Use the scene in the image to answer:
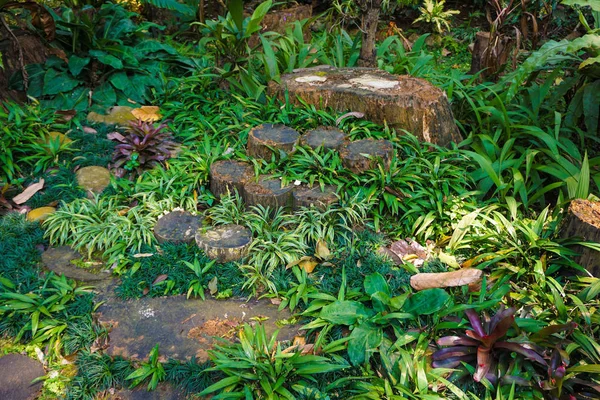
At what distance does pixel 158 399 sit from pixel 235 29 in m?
3.66

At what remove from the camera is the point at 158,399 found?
8.43 ft

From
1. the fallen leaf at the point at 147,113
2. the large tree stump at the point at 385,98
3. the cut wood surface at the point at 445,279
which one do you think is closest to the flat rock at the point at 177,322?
the cut wood surface at the point at 445,279

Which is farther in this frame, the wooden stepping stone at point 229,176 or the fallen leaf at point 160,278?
the wooden stepping stone at point 229,176

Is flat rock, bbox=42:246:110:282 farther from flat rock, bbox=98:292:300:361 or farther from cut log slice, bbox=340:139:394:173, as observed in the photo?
cut log slice, bbox=340:139:394:173

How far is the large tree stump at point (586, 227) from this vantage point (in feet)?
9.74

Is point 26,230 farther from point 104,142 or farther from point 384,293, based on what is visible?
point 384,293

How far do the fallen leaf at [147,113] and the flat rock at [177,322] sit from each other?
2.23m

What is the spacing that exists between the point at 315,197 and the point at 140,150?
1.60m

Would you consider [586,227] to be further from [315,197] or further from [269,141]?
[269,141]

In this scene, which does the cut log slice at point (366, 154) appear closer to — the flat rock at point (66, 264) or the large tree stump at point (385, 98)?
the large tree stump at point (385, 98)

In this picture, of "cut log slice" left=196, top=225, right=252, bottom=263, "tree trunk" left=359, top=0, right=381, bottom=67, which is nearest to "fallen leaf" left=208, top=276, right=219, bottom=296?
"cut log slice" left=196, top=225, right=252, bottom=263

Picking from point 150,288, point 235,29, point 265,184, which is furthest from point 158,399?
point 235,29

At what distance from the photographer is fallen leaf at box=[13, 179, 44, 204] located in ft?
12.9

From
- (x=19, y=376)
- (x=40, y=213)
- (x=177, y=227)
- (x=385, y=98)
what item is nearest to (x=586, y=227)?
(x=385, y=98)
